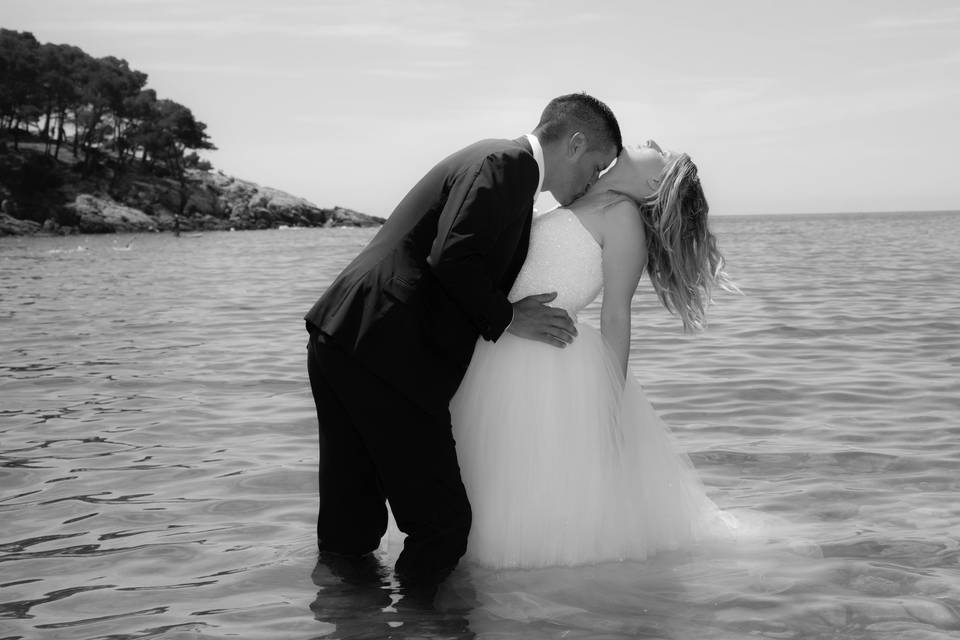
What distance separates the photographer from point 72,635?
380 cm

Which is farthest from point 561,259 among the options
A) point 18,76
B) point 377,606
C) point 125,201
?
point 125,201

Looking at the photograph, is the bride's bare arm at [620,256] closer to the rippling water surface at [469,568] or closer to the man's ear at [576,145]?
the man's ear at [576,145]

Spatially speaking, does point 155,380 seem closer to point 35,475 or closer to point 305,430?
point 305,430

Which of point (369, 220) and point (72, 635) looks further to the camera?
point (369, 220)

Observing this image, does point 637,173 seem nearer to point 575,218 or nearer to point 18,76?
point 575,218

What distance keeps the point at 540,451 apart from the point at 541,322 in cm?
53

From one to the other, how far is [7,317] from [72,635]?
12.3m

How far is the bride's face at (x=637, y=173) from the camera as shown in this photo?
4266 mm

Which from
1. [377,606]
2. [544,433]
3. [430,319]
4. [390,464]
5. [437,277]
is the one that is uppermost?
[437,277]

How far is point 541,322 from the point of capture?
412 centimetres

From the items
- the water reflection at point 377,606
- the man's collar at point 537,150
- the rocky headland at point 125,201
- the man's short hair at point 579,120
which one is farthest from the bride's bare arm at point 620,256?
the rocky headland at point 125,201

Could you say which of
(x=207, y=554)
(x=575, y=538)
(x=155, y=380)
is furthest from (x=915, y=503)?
(x=155, y=380)

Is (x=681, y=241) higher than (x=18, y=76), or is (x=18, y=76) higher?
(x=18, y=76)

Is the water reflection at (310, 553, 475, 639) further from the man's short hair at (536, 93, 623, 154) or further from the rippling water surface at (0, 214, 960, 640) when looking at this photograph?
the man's short hair at (536, 93, 623, 154)
